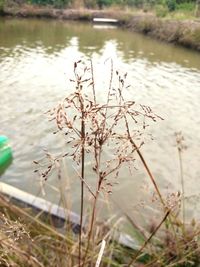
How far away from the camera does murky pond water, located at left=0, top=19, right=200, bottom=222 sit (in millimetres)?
5078

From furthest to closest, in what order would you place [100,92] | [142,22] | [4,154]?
[142,22], [100,92], [4,154]

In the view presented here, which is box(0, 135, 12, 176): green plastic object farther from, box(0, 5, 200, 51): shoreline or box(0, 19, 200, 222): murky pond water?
box(0, 5, 200, 51): shoreline

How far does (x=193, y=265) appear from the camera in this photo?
246 centimetres

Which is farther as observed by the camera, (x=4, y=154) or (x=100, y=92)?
(x=100, y=92)

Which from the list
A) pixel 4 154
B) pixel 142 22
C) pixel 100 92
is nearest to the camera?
pixel 4 154

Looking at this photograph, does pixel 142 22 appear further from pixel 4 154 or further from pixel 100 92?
pixel 4 154

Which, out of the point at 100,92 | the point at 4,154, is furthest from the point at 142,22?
the point at 4,154

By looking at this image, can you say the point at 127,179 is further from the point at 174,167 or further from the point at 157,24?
the point at 157,24

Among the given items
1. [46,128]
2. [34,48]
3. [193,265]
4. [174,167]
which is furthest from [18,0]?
[193,265]

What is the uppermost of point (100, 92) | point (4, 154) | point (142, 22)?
point (4, 154)

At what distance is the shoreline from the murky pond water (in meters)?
0.65

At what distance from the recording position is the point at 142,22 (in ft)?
67.7

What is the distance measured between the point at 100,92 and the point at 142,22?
13.0m

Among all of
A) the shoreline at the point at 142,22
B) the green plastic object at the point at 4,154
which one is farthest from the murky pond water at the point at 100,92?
the shoreline at the point at 142,22
